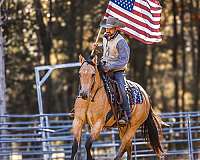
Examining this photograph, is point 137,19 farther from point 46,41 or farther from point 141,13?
point 46,41

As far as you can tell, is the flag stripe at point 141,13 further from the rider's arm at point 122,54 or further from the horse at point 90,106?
the horse at point 90,106

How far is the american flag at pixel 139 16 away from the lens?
12938mm

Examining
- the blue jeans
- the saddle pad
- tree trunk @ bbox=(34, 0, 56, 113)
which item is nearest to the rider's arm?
the blue jeans

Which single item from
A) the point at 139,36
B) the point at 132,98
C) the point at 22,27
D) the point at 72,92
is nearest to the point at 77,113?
the point at 132,98

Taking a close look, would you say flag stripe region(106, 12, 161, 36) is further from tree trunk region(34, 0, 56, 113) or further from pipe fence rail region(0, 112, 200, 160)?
tree trunk region(34, 0, 56, 113)

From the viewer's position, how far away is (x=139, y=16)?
13.1 m

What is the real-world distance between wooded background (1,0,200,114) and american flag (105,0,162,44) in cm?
772

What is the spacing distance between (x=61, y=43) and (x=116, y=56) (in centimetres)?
1809

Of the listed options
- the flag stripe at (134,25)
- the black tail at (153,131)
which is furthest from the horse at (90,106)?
the flag stripe at (134,25)

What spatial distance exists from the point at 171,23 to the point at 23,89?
332 inches

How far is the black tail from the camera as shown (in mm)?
12547

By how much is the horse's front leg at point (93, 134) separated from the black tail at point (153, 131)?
82.2 inches

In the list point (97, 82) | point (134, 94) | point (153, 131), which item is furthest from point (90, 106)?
point (153, 131)

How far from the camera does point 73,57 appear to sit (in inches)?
1094
